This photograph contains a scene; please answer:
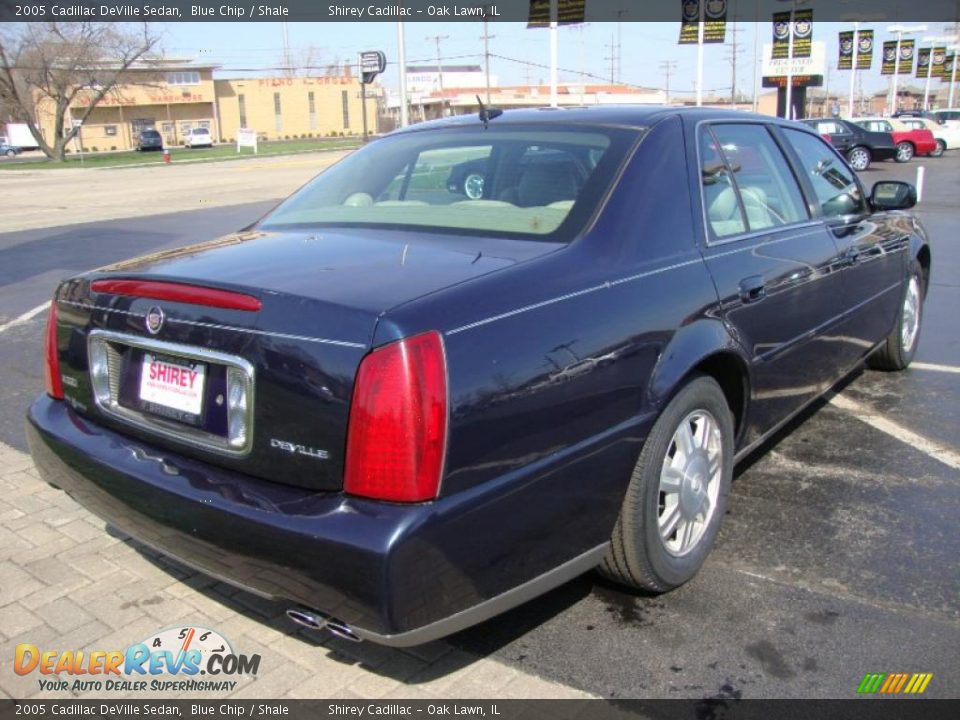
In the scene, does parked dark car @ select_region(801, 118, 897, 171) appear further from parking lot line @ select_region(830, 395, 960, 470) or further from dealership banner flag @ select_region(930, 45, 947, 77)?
dealership banner flag @ select_region(930, 45, 947, 77)

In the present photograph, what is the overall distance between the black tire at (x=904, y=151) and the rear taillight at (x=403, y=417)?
33217 mm

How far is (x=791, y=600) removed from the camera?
3.05m

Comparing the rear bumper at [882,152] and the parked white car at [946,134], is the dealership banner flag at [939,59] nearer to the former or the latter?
the parked white car at [946,134]

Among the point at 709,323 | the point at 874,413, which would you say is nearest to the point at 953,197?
the point at 874,413

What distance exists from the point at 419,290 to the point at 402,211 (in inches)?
41.8

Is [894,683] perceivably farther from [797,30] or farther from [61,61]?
[61,61]

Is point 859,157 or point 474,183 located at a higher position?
point 474,183

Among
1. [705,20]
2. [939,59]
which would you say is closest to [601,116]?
[705,20]

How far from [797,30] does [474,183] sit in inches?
1474

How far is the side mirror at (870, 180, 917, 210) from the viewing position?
5043 millimetres

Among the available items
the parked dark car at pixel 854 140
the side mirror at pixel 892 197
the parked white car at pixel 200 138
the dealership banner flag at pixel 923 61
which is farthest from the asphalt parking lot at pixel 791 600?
the parked white car at pixel 200 138

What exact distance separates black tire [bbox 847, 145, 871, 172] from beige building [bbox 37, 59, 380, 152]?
60.3 m

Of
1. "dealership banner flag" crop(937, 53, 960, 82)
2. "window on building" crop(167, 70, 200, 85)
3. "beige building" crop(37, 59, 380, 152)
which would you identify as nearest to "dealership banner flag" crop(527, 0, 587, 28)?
"dealership banner flag" crop(937, 53, 960, 82)

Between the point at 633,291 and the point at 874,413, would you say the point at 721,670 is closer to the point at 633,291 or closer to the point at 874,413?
the point at 633,291
